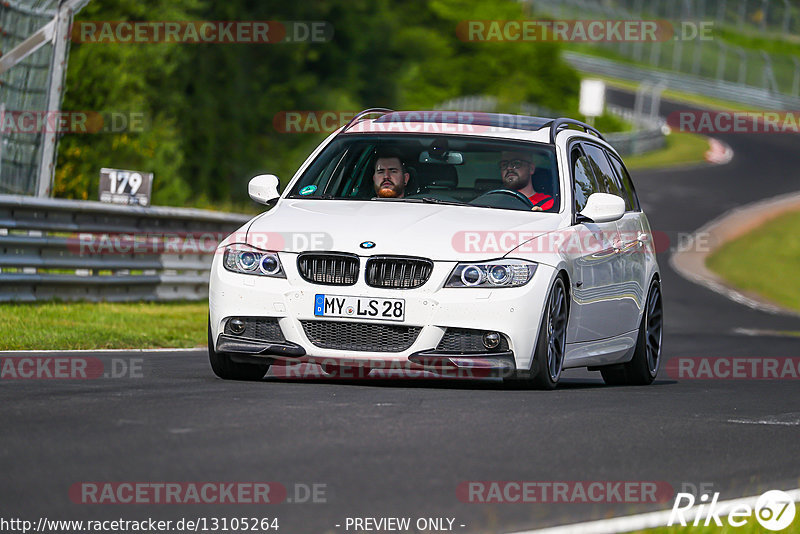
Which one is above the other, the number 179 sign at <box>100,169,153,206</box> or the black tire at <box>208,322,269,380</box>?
the number 179 sign at <box>100,169,153,206</box>

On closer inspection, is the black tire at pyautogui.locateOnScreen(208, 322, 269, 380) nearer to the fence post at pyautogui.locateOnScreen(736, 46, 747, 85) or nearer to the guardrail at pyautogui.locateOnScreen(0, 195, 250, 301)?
the guardrail at pyautogui.locateOnScreen(0, 195, 250, 301)

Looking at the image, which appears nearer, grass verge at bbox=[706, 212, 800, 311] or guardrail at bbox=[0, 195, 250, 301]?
guardrail at bbox=[0, 195, 250, 301]

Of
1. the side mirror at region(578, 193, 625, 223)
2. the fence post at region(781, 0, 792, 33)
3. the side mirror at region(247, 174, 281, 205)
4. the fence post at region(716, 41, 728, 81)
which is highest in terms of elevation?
the fence post at region(781, 0, 792, 33)

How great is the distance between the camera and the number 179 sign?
704 inches

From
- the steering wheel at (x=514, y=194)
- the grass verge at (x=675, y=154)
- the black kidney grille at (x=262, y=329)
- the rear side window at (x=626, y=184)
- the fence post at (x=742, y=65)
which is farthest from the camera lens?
the fence post at (x=742, y=65)

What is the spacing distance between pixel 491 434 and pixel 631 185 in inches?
226

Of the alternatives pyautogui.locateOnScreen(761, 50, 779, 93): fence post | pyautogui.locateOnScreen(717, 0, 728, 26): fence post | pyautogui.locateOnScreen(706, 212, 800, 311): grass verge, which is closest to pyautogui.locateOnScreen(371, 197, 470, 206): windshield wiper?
pyautogui.locateOnScreen(706, 212, 800, 311): grass verge

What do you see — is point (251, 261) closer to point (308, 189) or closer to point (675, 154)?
point (308, 189)

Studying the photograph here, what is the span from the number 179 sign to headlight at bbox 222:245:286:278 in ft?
28.3

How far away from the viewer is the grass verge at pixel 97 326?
41.3ft

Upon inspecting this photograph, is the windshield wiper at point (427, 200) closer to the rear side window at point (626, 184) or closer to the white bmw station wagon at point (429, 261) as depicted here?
the white bmw station wagon at point (429, 261)

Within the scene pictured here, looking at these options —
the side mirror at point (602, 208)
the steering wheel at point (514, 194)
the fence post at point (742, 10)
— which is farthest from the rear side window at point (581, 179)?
the fence post at point (742, 10)

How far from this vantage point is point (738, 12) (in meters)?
83.1

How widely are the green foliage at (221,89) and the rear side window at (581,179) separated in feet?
50.6
